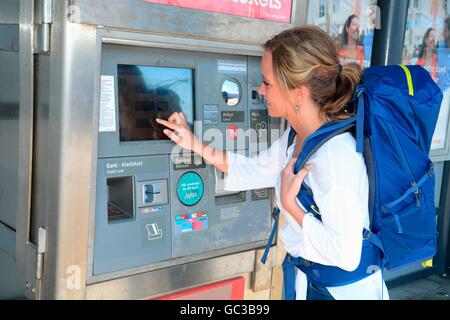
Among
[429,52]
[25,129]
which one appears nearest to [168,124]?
[25,129]

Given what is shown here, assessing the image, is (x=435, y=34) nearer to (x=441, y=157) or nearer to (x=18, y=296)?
(x=441, y=157)

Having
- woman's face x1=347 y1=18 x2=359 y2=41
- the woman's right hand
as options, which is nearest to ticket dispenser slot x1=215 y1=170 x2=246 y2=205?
the woman's right hand

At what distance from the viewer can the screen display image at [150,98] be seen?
1939mm

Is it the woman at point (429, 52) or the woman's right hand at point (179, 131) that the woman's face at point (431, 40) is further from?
the woman's right hand at point (179, 131)

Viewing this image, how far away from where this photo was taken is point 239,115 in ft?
7.56

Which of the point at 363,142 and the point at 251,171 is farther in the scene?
the point at 251,171

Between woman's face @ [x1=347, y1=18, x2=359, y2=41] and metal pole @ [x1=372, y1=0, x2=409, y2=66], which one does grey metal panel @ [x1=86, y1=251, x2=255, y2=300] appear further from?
woman's face @ [x1=347, y1=18, x2=359, y2=41]

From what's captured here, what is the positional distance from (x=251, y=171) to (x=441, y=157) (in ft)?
9.23

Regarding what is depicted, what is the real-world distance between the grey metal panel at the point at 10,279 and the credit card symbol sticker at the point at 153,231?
51cm

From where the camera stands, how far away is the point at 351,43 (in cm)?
350

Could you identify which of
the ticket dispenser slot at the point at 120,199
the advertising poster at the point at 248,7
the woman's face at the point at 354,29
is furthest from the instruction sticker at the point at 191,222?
the woman's face at the point at 354,29
